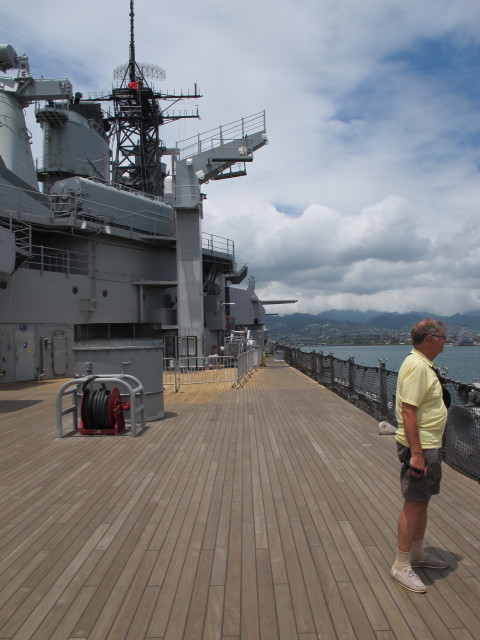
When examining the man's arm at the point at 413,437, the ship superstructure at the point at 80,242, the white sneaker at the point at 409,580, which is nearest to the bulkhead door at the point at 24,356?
the ship superstructure at the point at 80,242

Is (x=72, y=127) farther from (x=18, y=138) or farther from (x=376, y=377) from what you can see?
(x=376, y=377)

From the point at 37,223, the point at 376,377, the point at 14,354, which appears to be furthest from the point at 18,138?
the point at 376,377

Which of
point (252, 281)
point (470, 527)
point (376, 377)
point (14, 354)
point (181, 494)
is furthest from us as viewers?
point (252, 281)

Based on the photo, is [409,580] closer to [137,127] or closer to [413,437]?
[413,437]

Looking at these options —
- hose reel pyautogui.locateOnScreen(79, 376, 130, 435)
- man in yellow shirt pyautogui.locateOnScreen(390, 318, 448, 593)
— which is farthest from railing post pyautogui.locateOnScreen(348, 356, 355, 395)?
man in yellow shirt pyautogui.locateOnScreen(390, 318, 448, 593)

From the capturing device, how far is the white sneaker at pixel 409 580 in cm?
275

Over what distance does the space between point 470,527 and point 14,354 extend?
1677 centimetres

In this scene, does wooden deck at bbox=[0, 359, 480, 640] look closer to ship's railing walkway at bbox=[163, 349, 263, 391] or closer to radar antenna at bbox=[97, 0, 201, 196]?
ship's railing walkway at bbox=[163, 349, 263, 391]

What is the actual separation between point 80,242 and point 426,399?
20.5 m

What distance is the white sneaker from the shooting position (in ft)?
9.03

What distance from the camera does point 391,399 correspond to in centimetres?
802

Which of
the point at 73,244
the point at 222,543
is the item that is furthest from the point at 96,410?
the point at 73,244

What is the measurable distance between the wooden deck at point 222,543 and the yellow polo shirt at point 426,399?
94cm

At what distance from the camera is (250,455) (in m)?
6.11
